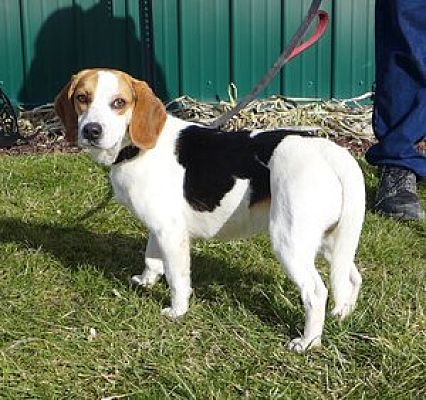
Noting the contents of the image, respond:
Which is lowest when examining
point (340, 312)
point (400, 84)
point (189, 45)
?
point (340, 312)

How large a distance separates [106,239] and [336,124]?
2.61m

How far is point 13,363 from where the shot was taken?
2953mm

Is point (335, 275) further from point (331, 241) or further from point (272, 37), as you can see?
point (272, 37)

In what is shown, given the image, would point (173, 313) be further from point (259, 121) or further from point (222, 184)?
point (259, 121)

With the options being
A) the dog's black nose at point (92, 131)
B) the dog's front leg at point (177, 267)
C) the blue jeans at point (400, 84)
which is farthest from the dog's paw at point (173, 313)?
the blue jeans at point (400, 84)

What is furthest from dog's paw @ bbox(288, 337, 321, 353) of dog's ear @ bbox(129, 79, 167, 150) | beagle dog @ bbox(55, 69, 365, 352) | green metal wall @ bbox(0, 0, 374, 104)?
green metal wall @ bbox(0, 0, 374, 104)

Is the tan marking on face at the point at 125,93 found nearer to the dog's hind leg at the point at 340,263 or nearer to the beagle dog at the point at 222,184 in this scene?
the beagle dog at the point at 222,184

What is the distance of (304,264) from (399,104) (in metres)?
2.04

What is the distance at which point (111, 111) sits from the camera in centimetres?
310

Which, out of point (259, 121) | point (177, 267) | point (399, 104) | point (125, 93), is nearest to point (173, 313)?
point (177, 267)

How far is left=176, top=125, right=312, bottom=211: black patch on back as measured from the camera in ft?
10.3

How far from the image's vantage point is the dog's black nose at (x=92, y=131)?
3.03m

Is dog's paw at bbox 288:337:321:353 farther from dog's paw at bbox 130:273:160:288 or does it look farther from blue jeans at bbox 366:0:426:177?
blue jeans at bbox 366:0:426:177

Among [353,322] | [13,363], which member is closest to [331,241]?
[353,322]
